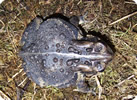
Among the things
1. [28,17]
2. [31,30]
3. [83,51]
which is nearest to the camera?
[83,51]

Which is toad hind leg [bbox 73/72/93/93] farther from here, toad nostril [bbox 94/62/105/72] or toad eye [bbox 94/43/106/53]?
toad eye [bbox 94/43/106/53]

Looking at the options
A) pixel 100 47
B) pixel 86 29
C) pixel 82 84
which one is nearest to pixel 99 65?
pixel 100 47

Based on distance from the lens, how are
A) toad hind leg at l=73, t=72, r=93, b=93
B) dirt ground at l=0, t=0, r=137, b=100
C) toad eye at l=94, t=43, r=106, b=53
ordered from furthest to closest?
dirt ground at l=0, t=0, r=137, b=100, toad hind leg at l=73, t=72, r=93, b=93, toad eye at l=94, t=43, r=106, b=53

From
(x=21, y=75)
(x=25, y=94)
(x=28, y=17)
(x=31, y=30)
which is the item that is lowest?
(x=25, y=94)

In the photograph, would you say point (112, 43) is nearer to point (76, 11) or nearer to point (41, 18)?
point (76, 11)

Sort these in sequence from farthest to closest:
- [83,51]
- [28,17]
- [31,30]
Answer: [28,17]
[31,30]
[83,51]

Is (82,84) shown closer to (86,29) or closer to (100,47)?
(100,47)

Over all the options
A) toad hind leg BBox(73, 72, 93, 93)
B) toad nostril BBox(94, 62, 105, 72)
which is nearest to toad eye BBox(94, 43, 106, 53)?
toad nostril BBox(94, 62, 105, 72)

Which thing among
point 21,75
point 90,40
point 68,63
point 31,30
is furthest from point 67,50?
point 21,75
